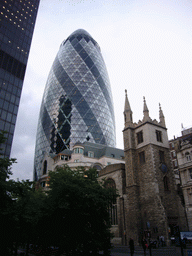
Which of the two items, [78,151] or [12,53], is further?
[78,151]

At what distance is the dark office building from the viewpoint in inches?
1896

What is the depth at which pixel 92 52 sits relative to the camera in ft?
336

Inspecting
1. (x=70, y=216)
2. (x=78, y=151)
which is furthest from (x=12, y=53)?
(x=70, y=216)

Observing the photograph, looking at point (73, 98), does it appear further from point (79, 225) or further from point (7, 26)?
point (79, 225)

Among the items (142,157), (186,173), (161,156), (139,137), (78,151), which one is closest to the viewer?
(186,173)

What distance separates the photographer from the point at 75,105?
83.1 meters

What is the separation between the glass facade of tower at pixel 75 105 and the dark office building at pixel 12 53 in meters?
28.4

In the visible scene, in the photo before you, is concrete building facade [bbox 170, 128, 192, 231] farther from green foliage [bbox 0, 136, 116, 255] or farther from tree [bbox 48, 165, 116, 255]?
tree [bbox 48, 165, 116, 255]

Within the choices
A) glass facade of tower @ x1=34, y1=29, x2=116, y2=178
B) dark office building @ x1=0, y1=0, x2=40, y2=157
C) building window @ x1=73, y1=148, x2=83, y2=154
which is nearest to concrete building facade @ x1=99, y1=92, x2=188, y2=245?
building window @ x1=73, y1=148, x2=83, y2=154

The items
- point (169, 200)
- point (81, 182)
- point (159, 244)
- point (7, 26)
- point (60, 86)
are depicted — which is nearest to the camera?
point (81, 182)

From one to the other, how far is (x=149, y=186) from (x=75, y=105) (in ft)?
179

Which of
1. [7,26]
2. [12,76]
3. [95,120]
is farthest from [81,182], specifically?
[95,120]

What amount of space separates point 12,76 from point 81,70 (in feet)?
141

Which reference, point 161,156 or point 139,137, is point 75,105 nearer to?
point 139,137
